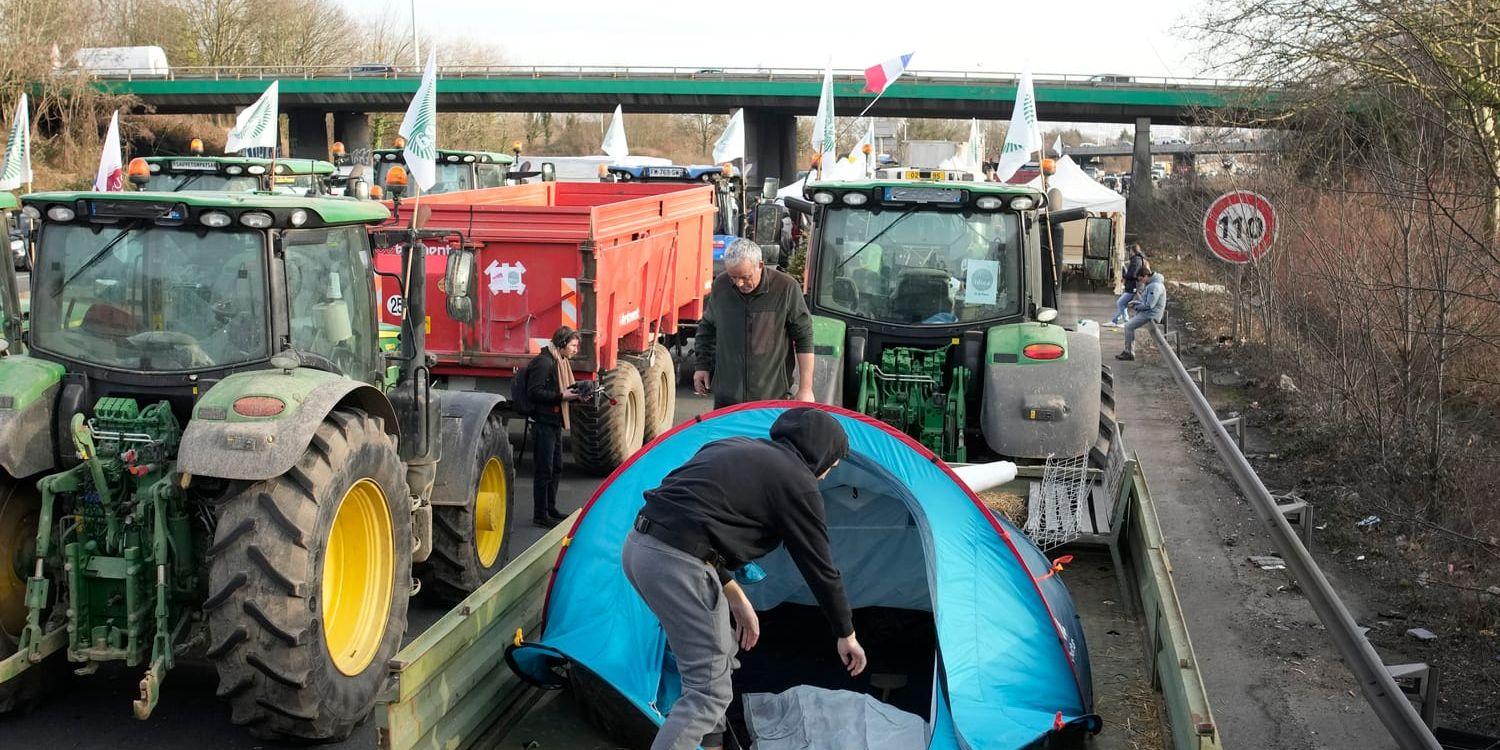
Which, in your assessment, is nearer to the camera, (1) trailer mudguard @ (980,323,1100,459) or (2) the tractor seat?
(1) trailer mudguard @ (980,323,1100,459)

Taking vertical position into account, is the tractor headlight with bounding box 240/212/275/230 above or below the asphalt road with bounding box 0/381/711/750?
above

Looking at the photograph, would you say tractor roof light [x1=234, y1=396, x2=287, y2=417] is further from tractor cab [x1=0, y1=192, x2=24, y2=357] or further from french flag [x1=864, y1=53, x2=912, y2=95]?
french flag [x1=864, y1=53, x2=912, y2=95]

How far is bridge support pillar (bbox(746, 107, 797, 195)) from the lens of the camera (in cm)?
5674

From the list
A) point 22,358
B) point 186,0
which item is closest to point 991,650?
point 22,358

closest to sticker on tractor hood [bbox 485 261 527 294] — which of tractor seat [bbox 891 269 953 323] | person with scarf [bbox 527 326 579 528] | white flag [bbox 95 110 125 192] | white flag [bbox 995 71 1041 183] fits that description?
person with scarf [bbox 527 326 579 528]

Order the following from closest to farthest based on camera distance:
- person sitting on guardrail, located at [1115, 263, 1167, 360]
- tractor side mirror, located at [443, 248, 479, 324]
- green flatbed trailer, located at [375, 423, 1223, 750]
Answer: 1. green flatbed trailer, located at [375, 423, 1223, 750]
2. tractor side mirror, located at [443, 248, 479, 324]
3. person sitting on guardrail, located at [1115, 263, 1167, 360]

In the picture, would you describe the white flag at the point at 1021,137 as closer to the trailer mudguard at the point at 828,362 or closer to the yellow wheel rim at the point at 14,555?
the trailer mudguard at the point at 828,362

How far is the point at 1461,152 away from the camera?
30.6ft

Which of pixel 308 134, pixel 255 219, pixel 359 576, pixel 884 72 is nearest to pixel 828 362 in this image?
pixel 359 576

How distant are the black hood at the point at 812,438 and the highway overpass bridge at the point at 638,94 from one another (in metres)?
46.7

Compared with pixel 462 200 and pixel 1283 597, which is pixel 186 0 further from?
pixel 1283 597

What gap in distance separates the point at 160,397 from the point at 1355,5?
45.3ft

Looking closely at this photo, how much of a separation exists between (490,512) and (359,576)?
1.93 metres

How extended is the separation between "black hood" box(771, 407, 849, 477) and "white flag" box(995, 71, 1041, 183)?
1000 cm
